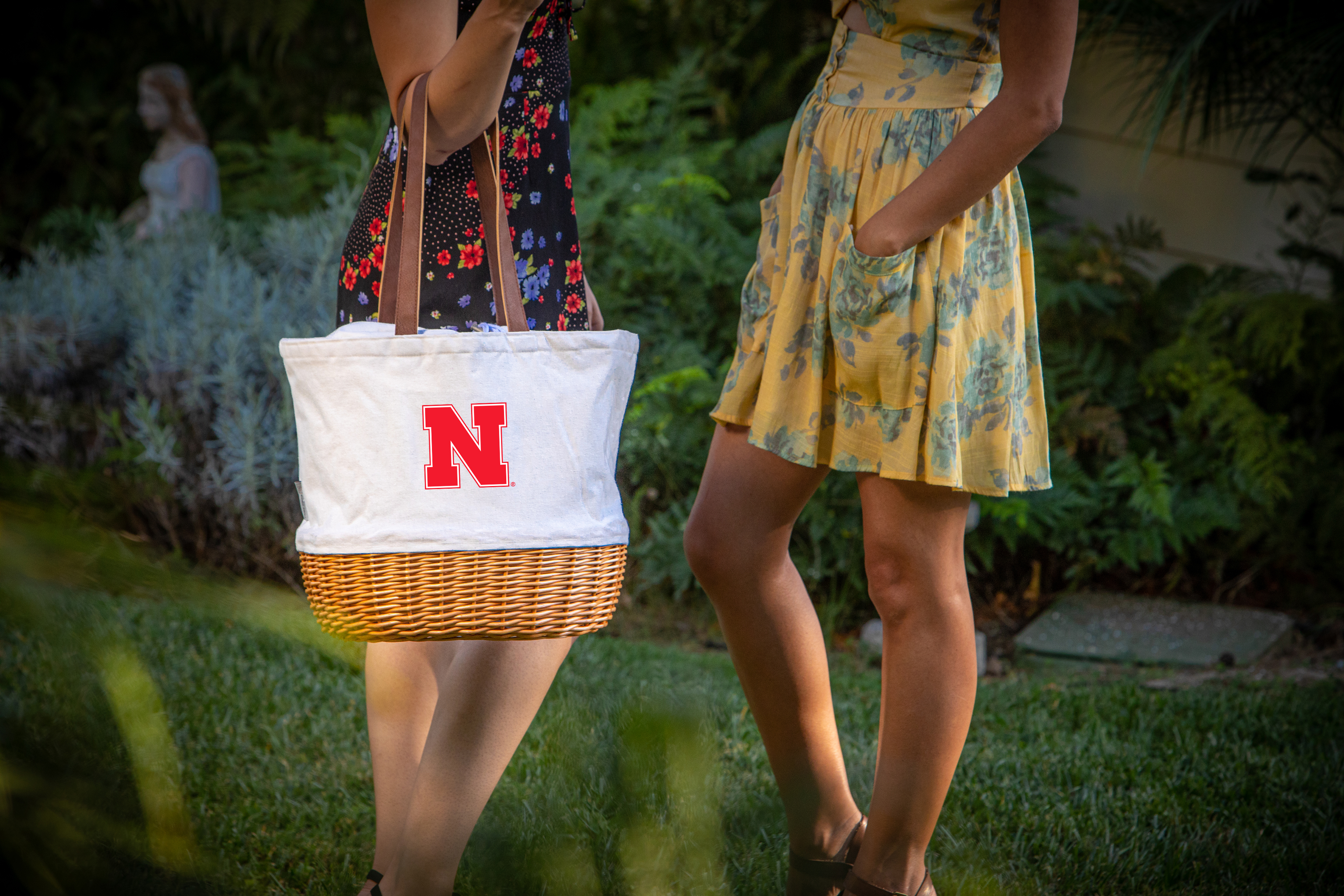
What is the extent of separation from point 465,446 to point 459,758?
0.51 metres

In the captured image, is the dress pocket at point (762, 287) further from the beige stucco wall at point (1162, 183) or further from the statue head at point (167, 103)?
the statue head at point (167, 103)

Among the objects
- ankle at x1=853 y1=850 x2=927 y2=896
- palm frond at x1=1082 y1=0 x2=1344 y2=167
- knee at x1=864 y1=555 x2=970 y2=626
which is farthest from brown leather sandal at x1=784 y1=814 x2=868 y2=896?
palm frond at x1=1082 y1=0 x2=1344 y2=167

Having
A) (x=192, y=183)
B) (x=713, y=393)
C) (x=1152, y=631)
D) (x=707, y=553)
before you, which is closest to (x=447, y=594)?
(x=707, y=553)

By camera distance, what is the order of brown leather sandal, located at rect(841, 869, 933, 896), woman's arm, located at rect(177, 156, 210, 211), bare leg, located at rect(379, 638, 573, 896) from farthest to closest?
1. woman's arm, located at rect(177, 156, 210, 211)
2. brown leather sandal, located at rect(841, 869, 933, 896)
3. bare leg, located at rect(379, 638, 573, 896)

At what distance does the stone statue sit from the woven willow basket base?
182 inches

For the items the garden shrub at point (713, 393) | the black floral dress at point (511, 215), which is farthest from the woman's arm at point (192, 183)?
the black floral dress at point (511, 215)

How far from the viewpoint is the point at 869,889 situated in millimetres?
1580

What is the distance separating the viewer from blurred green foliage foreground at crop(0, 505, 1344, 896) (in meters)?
0.56

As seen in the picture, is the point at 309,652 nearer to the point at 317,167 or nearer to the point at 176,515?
the point at 176,515

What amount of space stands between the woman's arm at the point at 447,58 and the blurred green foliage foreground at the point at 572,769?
66 cm

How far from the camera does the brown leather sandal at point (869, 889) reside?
157 cm

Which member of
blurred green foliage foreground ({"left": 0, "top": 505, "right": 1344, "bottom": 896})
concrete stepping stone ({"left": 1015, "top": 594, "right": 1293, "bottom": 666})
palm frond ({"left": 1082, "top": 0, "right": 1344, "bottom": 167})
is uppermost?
palm frond ({"left": 1082, "top": 0, "right": 1344, "bottom": 167})

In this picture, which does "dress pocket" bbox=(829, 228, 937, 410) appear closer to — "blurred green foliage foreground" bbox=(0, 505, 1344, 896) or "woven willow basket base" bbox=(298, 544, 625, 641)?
"woven willow basket base" bbox=(298, 544, 625, 641)

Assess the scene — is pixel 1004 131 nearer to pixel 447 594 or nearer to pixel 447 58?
pixel 447 58
